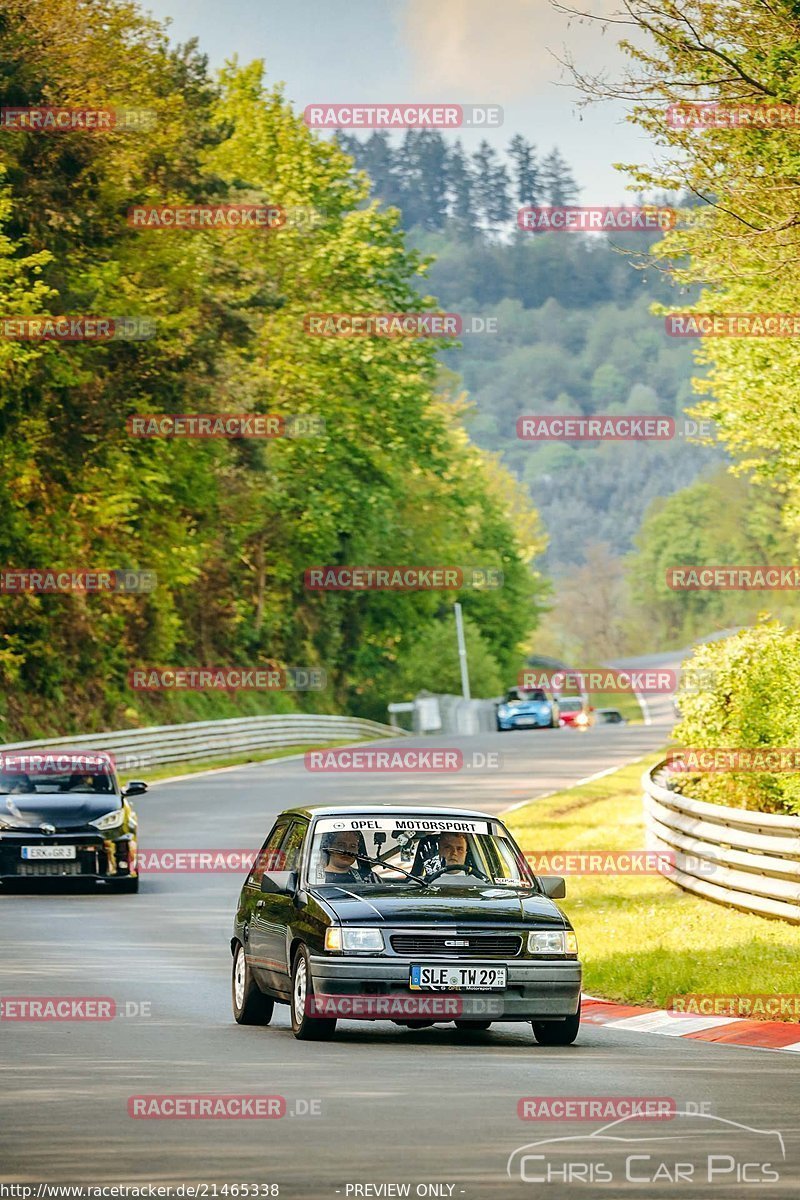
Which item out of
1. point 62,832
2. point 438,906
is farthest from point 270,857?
point 62,832

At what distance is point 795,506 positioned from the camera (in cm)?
4047

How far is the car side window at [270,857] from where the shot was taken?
546 inches

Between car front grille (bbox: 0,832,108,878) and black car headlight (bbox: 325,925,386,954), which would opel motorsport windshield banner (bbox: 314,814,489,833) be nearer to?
black car headlight (bbox: 325,925,386,954)

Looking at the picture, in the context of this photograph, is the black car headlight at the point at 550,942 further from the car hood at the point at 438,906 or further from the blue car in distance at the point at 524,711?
the blue car in distance at the point at 524,711

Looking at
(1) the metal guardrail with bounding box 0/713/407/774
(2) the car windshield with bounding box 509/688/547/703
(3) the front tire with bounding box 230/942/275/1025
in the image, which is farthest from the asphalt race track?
(2) the car windshield with bounding box 509/688/547/703

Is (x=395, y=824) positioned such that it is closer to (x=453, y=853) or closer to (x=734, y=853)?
(x=453, y=853)

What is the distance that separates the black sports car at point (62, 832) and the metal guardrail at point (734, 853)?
6065mm

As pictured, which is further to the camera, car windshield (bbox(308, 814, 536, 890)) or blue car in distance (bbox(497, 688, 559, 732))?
blue car in distance (bbox(497, 688, 559, 732))

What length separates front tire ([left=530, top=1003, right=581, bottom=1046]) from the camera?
12406 millimetres

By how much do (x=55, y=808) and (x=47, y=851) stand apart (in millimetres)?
491

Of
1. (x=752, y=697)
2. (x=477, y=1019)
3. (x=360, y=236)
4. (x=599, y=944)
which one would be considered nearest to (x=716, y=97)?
(x=752, y=697)

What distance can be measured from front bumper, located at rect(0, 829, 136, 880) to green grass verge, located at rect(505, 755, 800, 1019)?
5.31m

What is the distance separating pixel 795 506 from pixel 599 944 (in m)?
23.5

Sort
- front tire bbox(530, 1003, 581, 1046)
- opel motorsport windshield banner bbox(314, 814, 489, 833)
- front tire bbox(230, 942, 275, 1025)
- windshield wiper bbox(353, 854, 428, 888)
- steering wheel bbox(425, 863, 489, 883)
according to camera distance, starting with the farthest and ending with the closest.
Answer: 1. front tire bbox(230, 942, 275, 1025)
2. opel motorsport windshield banner bbox(314, 814, 489, 833)
3. steering wheel bbox(425, 863, 489, 883)
4. windshield wiper bbox(353, 854, 428, 888)
5. front tire bbox(530, 1003, 581, 1046)
